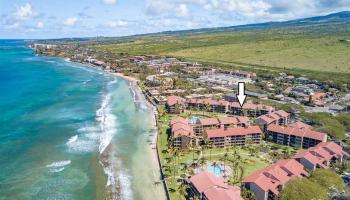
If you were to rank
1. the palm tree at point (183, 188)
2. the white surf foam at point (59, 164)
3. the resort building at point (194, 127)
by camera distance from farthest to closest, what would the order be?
the resort building at point (194, 127) < the white surf foam at point (59, 164) < the palm tree at point (183, 188)

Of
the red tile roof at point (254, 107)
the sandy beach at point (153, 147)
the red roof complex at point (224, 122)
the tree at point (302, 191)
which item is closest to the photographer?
the tree at point (302, 191)

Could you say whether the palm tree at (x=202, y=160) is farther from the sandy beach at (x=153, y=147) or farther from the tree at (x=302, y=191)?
the tree at (x=302, y=191)

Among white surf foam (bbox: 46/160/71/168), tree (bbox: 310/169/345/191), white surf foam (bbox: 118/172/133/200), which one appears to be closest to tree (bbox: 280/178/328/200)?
tree (bbox: 310/169/345/191)

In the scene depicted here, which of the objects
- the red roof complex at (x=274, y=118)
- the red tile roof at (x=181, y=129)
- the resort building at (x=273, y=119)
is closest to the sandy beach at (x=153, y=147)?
the red tile roof at (x=181, y=129)

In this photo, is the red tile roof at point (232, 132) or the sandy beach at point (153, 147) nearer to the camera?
the sandy beach at point (153, 147)

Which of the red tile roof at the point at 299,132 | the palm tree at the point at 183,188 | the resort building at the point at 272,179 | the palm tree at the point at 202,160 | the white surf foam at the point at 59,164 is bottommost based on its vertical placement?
the white surf foam at the point at 59,164

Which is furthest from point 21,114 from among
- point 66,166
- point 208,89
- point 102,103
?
point 208,89

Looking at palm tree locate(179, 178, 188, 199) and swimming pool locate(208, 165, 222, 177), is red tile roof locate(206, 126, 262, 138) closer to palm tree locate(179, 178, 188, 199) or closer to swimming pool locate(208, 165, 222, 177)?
swimming pool locate(208, 165, 222, 177)

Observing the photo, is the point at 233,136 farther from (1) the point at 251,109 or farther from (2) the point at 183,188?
(1) the point at 251,109
